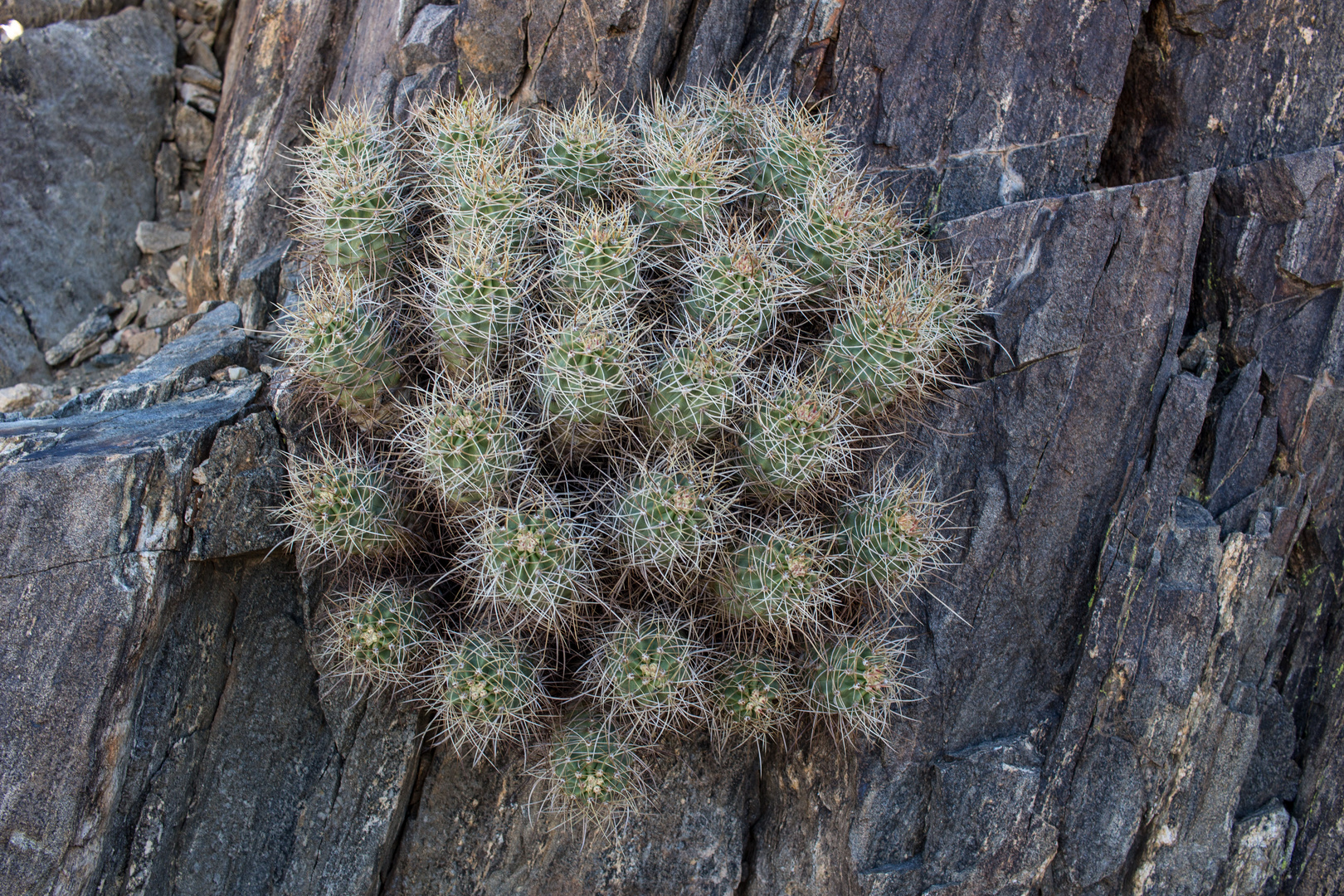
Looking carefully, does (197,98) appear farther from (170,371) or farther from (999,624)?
(999,624)

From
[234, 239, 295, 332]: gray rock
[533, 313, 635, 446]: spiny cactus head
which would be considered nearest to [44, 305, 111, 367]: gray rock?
[234, 239, 295, 332]: gray rock

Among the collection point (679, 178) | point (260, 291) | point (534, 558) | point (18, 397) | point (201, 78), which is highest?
point (201, 78)

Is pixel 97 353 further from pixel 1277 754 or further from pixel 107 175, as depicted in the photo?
pixel 1277 754

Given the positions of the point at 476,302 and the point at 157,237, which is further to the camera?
the point at 157,237

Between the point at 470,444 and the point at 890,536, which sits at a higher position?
the point at 470,444

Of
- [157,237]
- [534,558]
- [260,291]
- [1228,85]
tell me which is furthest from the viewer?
[157,237]

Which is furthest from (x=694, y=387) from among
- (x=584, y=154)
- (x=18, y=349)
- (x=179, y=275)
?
(x=18, y=349)

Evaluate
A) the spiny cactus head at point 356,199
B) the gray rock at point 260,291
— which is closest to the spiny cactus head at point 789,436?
the spiny cactus head at point 356,199
